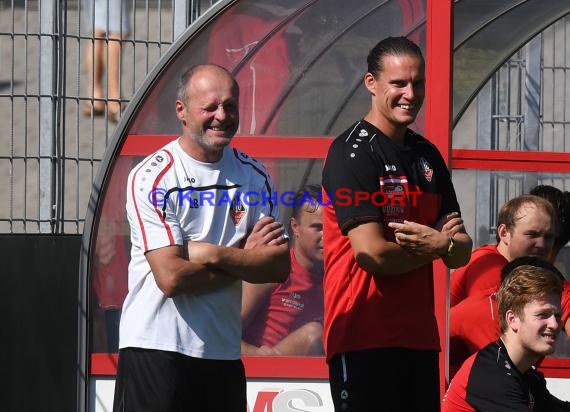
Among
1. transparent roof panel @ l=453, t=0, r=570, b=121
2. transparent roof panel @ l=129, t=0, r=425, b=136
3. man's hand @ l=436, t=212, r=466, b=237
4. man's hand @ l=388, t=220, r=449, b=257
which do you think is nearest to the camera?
man's hand @ l=388, t=220, r=449, b=257

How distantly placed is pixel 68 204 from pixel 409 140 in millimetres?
3056

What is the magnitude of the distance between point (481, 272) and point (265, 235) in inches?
58.6

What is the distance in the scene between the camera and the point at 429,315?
13.4 feet

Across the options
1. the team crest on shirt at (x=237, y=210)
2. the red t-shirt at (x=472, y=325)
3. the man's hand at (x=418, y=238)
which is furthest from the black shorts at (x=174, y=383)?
the red t-shirt at (x=472, y=325)

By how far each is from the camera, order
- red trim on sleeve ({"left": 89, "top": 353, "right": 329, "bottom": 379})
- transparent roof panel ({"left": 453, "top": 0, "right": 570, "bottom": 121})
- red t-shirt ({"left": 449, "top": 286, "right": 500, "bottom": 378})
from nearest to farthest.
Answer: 1. red t-shirt ({"left": 449, "top": 286, "right": 500, "bottom": 378})
2. red trim on sleeve ({"left": 89, "top": 353, "right": 329, "bottom": 379})
3. transparent roof panel ({"left": 453, "top": 0, "right": 570, "bottom": 121})

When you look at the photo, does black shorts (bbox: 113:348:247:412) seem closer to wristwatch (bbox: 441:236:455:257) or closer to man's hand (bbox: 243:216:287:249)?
man's hand (bbox: 243:216:287:249)

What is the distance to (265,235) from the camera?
4.10 meters

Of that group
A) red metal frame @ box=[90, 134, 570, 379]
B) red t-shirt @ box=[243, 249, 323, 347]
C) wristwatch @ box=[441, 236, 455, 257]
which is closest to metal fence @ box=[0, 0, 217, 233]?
red metal frame @ box=[90, 134, 570, 379]

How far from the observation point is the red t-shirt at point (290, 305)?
5.29 meters

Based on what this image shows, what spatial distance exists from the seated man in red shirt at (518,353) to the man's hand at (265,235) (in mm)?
853

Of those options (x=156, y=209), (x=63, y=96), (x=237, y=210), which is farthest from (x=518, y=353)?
(x=63, y=96)

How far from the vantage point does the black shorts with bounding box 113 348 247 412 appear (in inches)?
157

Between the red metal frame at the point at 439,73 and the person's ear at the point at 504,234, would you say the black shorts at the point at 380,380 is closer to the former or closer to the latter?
the person's ear at the point at 504,234

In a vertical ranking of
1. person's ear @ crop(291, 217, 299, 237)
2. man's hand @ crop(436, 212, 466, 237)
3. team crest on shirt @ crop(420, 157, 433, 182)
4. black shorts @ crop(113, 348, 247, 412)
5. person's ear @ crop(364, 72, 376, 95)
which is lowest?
black shorts @ crop(113, 348, 247, 412)
